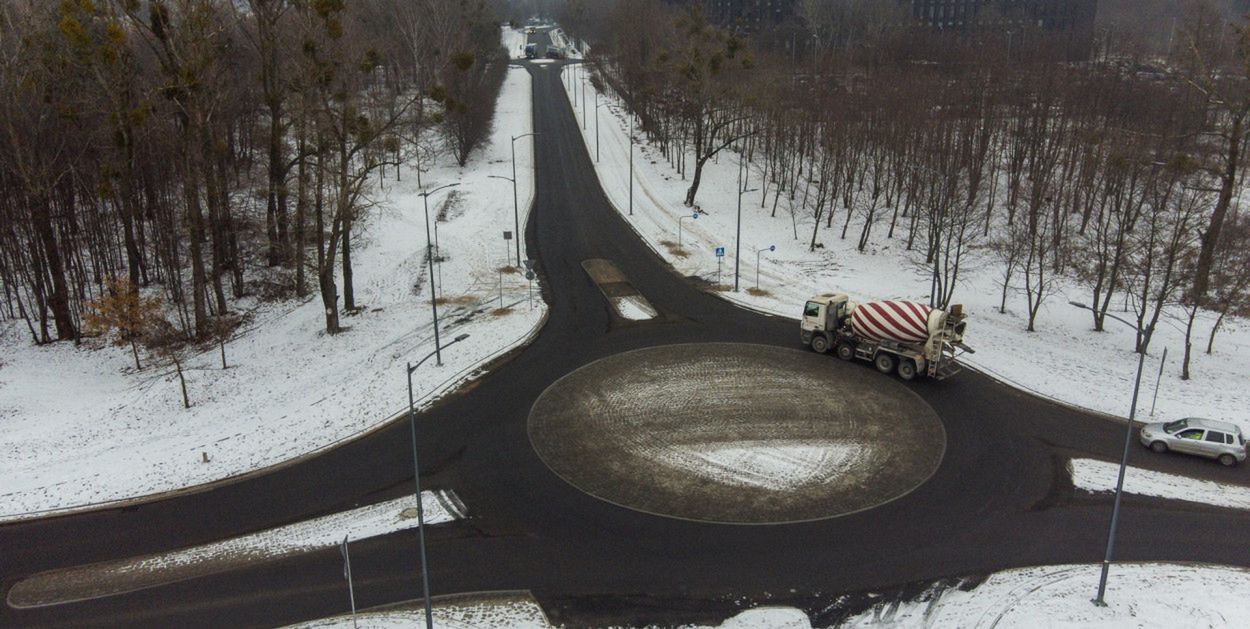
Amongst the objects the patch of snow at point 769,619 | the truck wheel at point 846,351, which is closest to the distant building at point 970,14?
the truck wheel at point 846,351

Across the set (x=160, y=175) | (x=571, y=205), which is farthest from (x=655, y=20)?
(x=160, y=175)

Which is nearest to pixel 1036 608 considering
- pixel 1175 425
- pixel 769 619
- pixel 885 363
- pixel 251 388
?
pixel 769 619

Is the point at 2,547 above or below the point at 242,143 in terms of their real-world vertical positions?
below

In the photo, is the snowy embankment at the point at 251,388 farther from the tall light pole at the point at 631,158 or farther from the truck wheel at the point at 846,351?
the truck wheel at the point at 846,351

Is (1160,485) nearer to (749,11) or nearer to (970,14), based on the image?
(970,14)

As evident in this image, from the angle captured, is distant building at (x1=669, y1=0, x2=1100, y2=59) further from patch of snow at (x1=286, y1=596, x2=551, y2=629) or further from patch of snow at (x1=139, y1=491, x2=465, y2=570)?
patch of snow at (x1=286, y1=596, x2=551, y2=629)

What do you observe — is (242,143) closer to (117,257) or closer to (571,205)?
(117,257)
